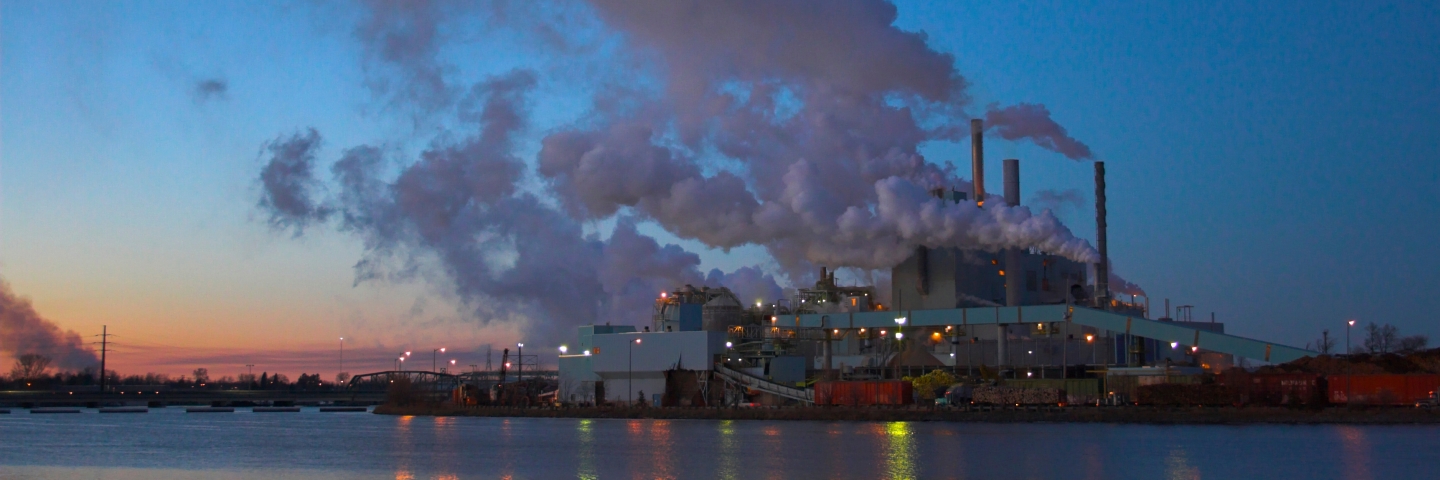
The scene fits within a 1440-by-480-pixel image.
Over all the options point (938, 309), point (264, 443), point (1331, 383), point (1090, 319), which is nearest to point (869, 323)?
point (938, 309)

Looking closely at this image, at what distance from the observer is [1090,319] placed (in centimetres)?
8469

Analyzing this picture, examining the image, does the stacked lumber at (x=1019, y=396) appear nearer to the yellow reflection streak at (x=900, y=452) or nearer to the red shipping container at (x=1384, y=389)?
the yellow reflection streak at (x=900, y=452)

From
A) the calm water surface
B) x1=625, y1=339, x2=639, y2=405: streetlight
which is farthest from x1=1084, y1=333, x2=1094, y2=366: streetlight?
x1=625, y1=339, x2=639, y2=405: streetlight

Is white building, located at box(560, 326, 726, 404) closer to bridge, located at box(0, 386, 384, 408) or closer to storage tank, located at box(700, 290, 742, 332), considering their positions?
storage tank, located at box(700, 290, 742, 332)

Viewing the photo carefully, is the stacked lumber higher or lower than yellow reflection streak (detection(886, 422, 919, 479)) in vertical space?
higher

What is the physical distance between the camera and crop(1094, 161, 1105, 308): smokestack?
91062 mm

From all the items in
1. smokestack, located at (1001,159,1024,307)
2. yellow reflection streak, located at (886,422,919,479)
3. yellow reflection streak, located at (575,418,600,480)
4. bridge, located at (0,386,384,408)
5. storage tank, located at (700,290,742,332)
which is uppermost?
smokestack, located at (1001,159,1024,307)

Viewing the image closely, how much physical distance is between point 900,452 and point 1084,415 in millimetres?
26907

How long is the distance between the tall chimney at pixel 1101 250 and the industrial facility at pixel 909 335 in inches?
4.1

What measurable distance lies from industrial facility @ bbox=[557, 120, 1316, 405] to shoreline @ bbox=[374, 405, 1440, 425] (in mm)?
5405

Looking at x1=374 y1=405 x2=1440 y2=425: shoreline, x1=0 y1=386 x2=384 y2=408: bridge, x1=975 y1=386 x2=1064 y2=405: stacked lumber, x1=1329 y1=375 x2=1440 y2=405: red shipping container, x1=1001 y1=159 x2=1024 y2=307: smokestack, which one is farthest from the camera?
x1=0 y1=386 x2=384 y2=408: bridge

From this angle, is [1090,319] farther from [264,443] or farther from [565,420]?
[264,443]

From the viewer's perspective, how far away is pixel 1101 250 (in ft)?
307

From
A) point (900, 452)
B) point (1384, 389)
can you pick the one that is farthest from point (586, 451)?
point (1384, 389)
